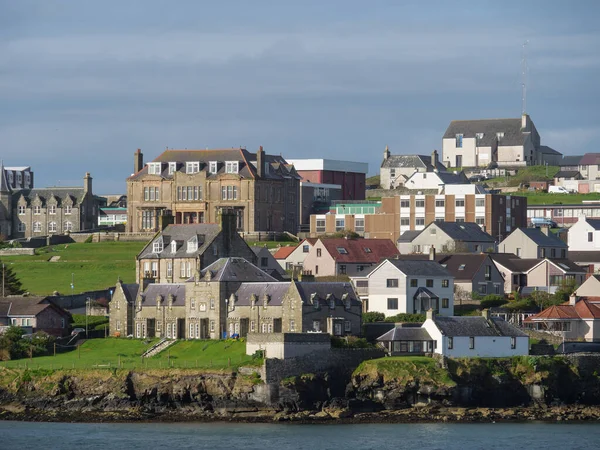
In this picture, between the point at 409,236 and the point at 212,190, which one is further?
the point at 212,190

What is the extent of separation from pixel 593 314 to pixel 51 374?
32.5 m

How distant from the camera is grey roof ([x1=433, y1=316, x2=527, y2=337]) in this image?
3556 inches

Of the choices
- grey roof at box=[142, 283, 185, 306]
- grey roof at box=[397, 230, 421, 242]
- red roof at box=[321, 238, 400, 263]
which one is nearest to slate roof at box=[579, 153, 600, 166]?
grey roof at box=[397, 230, 421, 242]

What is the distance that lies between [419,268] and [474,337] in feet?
43.1

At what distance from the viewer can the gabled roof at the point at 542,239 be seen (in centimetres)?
12619

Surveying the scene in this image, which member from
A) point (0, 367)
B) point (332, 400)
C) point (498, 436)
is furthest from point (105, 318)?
point (498, 436)

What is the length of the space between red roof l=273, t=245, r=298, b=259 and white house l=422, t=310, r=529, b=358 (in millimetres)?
35751

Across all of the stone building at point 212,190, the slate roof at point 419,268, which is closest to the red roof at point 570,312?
the slate roof at point 419,268

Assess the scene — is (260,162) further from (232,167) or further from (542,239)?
(542,239)

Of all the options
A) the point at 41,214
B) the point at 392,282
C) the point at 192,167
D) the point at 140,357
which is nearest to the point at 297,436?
Answer: the point at 140,357

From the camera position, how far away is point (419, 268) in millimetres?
102938

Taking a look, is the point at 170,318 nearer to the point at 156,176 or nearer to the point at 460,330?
the point at 460,330

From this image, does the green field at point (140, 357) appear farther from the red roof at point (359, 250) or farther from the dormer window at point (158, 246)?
the red roof at point (359, 250)

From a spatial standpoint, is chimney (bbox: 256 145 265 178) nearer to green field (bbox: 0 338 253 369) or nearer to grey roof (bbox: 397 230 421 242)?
grey roof (bbox: 397 230 421 242)
